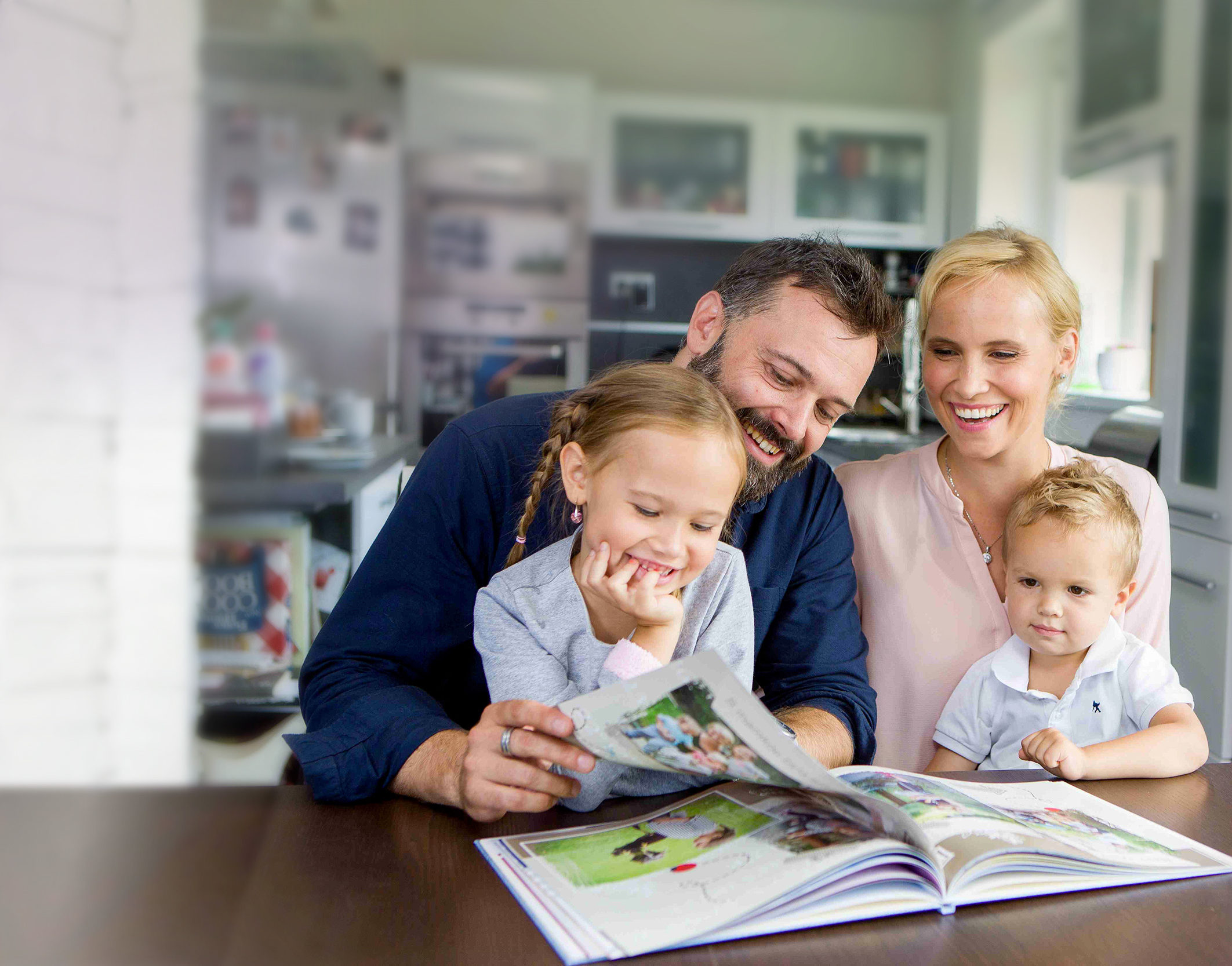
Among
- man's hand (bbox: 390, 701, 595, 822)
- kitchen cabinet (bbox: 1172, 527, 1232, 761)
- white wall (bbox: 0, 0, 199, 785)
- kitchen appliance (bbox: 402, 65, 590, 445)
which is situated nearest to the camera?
white wall (bbox: 0, 0, 199, 785)

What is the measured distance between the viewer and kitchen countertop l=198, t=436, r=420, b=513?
23cm

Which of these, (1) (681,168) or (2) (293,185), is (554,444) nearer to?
(2) (293,185)

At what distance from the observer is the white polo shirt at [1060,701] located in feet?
4.08

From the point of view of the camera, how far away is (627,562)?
91 centimetres

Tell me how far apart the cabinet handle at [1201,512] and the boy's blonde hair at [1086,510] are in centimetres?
Answer: 123

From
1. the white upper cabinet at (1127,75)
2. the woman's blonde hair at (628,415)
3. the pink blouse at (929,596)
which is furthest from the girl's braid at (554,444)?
the white upper cabinet at (1127,75)

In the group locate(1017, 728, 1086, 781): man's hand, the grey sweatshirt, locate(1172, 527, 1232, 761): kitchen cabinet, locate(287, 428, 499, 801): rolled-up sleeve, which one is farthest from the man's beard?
locate(1172, 527, 1232, 761): kitchen cabinet

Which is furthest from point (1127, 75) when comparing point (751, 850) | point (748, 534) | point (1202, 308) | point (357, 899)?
point (357, 899)

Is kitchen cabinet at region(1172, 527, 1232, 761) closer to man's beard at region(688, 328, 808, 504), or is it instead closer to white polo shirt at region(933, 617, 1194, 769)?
white polo shirt at region(933, 617, 1194, 769)

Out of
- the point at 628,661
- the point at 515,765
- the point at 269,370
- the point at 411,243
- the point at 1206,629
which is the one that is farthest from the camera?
the point at 411,243

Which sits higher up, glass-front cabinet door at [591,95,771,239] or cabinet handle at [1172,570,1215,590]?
glass-front cabinet door at [591,95,771,239]

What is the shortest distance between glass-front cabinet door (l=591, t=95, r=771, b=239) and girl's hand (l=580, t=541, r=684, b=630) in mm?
3641

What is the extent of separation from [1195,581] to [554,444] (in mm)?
2044

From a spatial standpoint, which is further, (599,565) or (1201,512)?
→ (1201,512)
